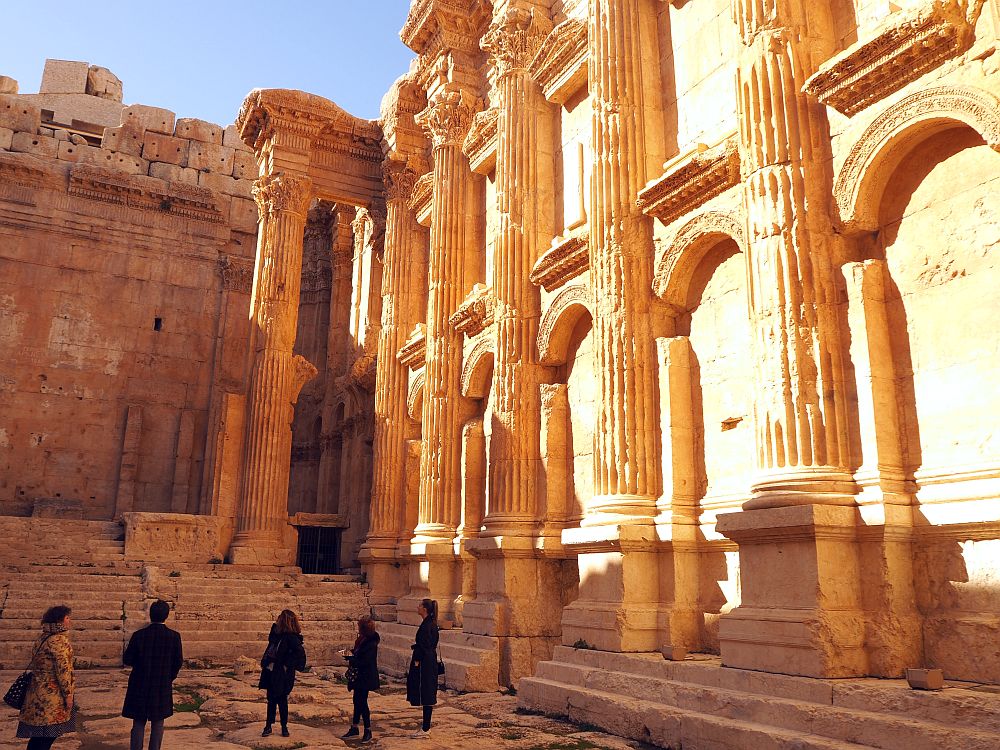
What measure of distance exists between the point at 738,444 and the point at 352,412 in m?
15.4

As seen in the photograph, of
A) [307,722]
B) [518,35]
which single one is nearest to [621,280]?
[518,35]

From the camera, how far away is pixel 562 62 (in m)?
14.4

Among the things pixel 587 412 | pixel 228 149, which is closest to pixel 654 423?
pixel 587 412

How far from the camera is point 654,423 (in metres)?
10.6

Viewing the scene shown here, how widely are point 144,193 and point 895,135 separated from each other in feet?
83.3

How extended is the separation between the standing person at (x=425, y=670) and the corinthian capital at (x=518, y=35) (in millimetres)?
10023

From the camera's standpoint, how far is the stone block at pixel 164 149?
28.0m

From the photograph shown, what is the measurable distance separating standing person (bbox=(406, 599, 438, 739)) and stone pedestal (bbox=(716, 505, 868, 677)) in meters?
3.19

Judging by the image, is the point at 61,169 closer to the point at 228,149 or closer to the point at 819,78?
the point at 228,149

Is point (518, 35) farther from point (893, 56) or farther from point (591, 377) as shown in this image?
point (893, 56)

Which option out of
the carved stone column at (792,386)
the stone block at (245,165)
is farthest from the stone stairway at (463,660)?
the stone block at (245,165)

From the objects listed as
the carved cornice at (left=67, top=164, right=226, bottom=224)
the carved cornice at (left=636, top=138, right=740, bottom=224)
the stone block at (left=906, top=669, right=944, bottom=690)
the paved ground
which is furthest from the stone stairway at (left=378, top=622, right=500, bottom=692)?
the carved cornice at (left=67, top=164, right=226, bottom=224)

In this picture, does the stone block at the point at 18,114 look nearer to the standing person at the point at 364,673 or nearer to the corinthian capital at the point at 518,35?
the corinthian capital at the point at 518,35

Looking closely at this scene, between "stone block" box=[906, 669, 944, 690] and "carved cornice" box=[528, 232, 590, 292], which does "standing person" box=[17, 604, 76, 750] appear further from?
"carved cornice" box=[528, 232, 590, 292]
